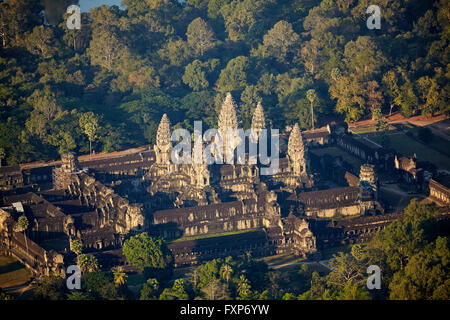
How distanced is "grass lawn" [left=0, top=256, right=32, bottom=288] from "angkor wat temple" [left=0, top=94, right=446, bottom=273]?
1.46 m

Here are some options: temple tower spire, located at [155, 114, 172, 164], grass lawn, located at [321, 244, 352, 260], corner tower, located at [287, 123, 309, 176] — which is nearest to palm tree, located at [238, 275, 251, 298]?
grass lawn, located at [321, 244, 352, 260]

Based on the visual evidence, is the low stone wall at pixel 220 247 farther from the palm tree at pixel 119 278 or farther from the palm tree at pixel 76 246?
the palm tree at pixel 76 246

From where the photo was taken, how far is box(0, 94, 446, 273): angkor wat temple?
427ft

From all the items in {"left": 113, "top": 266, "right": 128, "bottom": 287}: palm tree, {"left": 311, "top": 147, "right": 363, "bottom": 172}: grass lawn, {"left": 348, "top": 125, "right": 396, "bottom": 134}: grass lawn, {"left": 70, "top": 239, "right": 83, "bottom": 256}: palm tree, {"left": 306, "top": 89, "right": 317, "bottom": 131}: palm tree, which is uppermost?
{"left": 306, "top": 89, "right": 317, "bottom": 131}: palm tree

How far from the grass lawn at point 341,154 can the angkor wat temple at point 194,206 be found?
915 cm

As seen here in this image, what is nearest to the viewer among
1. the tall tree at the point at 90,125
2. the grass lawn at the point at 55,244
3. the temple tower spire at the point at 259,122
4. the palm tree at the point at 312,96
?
the grass lawn at the point at 55,244

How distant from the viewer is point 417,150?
167625 millimetres

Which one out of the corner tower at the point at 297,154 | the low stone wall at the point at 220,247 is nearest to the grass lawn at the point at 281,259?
the low stone wall at the point at 220,247

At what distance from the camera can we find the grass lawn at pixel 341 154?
536 feet

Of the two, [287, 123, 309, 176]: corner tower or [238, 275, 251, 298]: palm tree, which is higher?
[287, 123, 309, 176]: corner tower

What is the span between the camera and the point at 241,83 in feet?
650

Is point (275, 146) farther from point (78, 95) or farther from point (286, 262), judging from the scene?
point (78, 95)

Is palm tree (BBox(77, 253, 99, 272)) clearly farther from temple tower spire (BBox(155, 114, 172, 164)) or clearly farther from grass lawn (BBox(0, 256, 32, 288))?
temple tower spire (BBox(155, 114, 172, 164))
